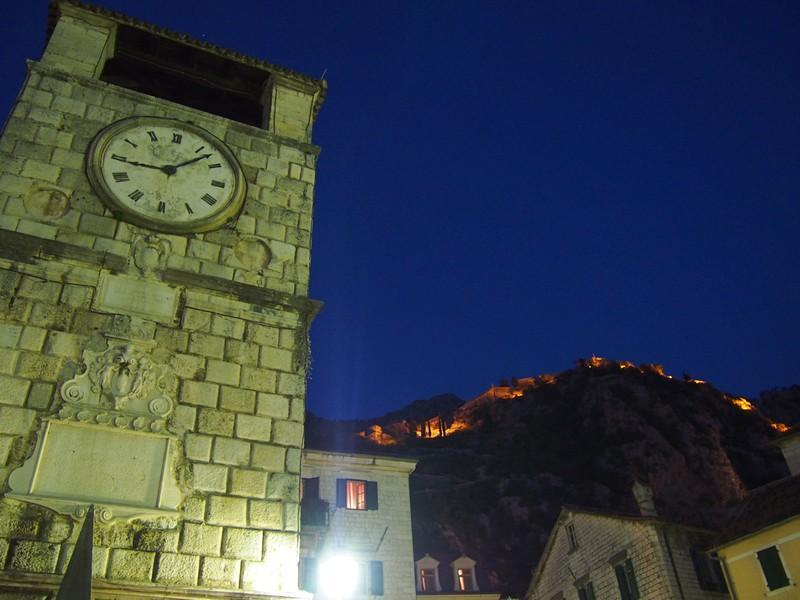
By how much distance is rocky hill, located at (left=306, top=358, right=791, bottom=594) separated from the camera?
50812 mm

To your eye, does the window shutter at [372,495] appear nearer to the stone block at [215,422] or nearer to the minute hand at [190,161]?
the minute hand at [190,161]

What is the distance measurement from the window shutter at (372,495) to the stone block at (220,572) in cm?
1731

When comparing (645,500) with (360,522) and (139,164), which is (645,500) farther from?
(139,164)

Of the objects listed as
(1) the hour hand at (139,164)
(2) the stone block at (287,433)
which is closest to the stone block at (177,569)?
(2) the stone block at (287,433)

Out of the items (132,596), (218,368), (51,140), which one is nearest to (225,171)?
(51,140)

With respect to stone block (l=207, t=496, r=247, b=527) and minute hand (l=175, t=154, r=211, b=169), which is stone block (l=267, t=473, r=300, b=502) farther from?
minute hand (l=175, t=154, r=211, b=169)

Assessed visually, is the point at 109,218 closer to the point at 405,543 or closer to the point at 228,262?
the point at 228,262

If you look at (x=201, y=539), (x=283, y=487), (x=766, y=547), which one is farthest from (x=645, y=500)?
(x=201, y=539)

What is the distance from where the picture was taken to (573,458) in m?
61.2

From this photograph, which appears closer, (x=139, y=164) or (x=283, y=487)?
(x=283, y=487)

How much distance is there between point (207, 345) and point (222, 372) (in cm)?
34

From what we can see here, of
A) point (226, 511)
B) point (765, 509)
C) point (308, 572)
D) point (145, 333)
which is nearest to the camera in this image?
point (226, 511)

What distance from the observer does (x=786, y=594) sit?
17328mm

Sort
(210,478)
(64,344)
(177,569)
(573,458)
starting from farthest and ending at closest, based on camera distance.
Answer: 1. (573,458)
2. (64,344)
3. (210,478)
4. (177,569)
